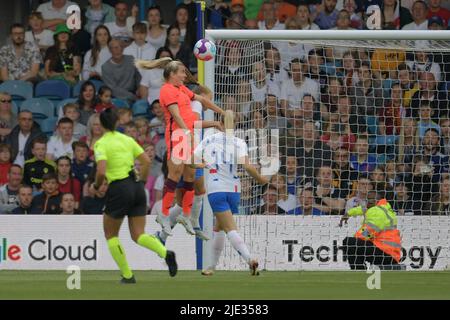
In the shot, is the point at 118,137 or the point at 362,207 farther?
the point at 362,207

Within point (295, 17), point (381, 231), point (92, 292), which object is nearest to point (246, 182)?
point (381, 231)

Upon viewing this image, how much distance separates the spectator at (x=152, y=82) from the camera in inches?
931

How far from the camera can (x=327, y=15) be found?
79.4 ft

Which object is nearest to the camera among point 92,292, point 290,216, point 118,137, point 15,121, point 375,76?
point 92,292

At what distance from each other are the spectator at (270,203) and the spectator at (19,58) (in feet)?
19.6

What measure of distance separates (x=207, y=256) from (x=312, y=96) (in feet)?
13.0

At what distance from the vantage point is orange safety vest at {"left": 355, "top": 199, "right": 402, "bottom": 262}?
19.1 metres

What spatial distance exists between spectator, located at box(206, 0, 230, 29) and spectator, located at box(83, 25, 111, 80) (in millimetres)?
2014

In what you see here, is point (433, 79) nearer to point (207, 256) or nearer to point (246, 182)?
point (246, 182)

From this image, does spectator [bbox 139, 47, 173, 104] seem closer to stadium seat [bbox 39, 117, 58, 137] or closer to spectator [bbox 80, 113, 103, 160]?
spectator [bbox 80, 113, 103, 160]

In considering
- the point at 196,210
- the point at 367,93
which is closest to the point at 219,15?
the point at 367,93

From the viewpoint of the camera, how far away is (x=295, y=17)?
79.5 ft

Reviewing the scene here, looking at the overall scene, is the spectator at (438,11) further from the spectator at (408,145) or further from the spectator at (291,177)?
the spectator at (291,177)

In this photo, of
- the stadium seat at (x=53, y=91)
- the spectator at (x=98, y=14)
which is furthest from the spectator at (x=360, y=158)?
the spectator at (x=98, y=14)
